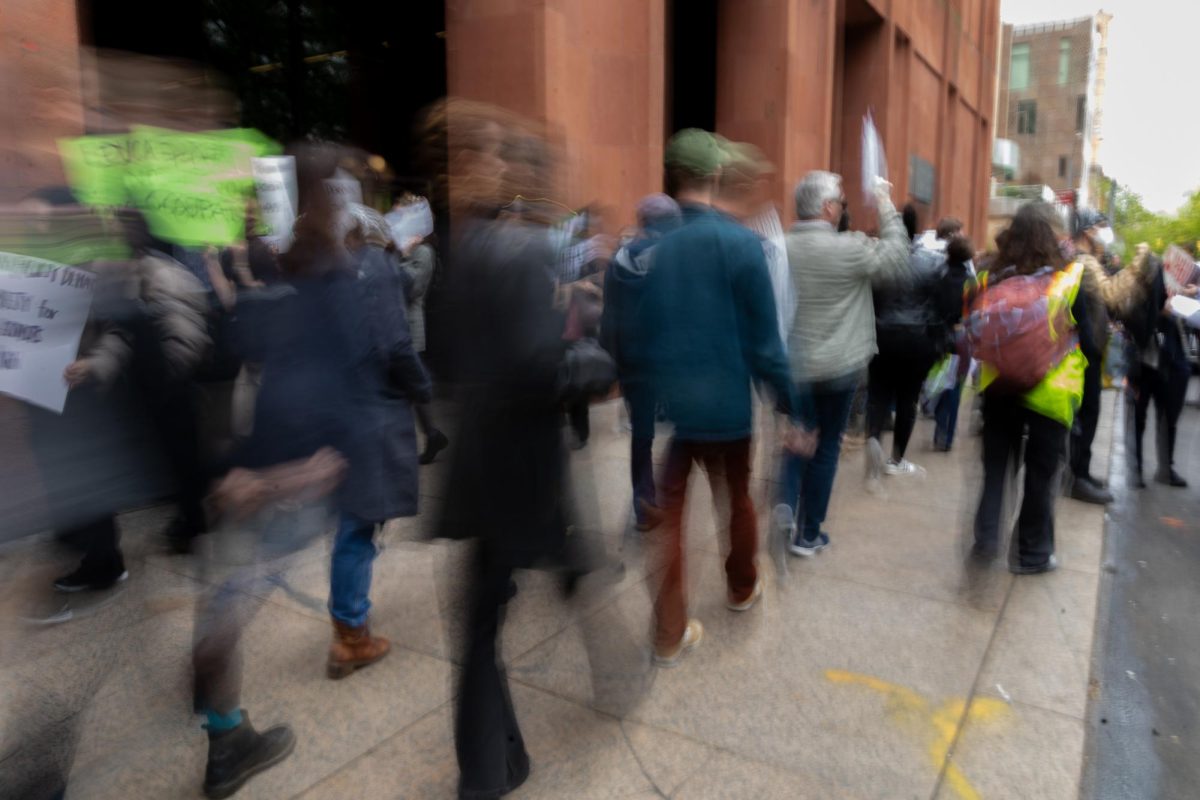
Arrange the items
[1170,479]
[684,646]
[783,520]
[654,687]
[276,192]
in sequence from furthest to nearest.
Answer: [1170,479] < [276,192] < [783,520] < [684,646] < [654,687]

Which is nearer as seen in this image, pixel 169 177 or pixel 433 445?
pixel 169 177

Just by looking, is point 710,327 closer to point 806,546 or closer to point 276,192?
point 806,546

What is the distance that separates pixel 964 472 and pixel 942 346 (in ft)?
3.87

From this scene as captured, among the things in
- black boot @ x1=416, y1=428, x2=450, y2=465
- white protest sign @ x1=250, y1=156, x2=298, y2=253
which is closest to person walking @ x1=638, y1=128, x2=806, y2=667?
white protest sign @ x1=250, y1=156, x2=298, y2=253

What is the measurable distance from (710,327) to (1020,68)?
284 feet

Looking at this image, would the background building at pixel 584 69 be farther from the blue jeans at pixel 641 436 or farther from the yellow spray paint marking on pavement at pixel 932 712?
the yellow spray paint marking on pavement at pixel 932 712

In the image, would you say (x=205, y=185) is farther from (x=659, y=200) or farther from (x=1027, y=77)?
(x=1027, y=77)

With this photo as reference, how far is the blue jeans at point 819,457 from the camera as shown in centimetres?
462

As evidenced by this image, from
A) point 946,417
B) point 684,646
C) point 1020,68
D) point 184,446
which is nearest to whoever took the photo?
point 184,446

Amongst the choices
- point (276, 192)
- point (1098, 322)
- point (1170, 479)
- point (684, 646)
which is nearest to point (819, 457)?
point (684, 646)

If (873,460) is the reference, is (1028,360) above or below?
above

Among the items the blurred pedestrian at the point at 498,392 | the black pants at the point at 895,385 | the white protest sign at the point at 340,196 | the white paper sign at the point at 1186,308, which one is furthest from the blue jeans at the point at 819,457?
the white paper sign at the point at 1186,308

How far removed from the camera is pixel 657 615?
11.6ft

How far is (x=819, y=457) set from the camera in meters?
4.73
